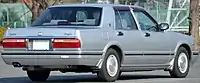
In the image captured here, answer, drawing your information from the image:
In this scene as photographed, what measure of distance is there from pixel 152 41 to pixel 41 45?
2.70m

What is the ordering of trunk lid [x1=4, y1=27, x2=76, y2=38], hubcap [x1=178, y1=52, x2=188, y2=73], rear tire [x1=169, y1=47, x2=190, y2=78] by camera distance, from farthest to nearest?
hubcap [x1=178, y1=52, x2=188, y2=73]
rear tire [x1=169, y1=47, x2=190, y2=78]
trunk lid [x1=4, y1=27, x2=76, y2=38]

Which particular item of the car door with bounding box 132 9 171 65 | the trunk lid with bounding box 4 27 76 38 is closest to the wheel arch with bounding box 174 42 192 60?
the car door with bounding box 132 9 171 65

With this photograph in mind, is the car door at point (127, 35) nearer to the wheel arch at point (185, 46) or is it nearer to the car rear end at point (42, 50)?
the car rear end at point (42, 50)

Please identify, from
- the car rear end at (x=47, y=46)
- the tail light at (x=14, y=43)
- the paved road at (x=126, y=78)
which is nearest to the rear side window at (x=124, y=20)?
the car rear end at (x=47, y=46)

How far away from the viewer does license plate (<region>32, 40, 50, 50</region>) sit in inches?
475

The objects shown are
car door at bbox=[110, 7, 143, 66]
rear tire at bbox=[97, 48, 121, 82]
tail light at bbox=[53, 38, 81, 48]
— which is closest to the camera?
tail light at bbox=[53, 38, 81, 48]

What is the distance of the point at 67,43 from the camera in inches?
470

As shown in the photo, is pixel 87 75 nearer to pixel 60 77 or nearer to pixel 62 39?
pixel 60 77

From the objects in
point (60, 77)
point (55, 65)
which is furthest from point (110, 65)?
point (60, 77)

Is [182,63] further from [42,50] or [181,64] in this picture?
[42,50]

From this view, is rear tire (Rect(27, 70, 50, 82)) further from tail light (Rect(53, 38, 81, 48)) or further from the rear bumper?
tail light (Rect(53, 38, 81, 48))

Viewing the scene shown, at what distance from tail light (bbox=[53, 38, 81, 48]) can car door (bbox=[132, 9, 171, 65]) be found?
1.96m

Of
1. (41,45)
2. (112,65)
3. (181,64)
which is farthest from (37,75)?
(181,64)

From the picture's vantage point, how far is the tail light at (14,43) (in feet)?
40.3
